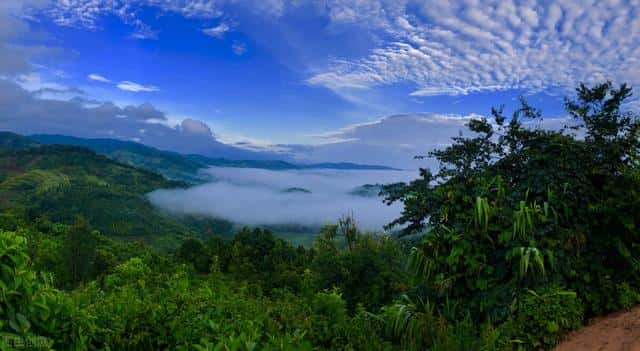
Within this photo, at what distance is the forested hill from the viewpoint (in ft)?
331

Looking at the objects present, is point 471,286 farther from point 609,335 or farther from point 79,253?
point 79,253

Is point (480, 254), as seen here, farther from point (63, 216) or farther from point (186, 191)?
point (186, 191)

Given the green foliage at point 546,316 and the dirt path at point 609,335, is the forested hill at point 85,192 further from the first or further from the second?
the dirt path at point 609,335

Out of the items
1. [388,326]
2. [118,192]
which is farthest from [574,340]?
[118,192]

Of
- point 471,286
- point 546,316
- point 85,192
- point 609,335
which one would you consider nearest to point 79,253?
point 471,286

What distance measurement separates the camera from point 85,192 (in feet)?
390

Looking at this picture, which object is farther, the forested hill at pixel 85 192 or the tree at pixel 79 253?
the forested hill at pixel 85 192

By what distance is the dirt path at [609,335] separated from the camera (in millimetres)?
3844

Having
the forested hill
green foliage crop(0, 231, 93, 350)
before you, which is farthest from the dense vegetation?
the forested hill

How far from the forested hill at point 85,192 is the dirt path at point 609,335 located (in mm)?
67433

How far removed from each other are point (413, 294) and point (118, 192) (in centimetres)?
14053

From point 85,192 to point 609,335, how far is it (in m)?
136

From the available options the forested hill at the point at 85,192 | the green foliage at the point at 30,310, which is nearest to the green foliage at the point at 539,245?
the green foliage at the point at 30,310

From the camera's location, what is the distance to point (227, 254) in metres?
38.8
